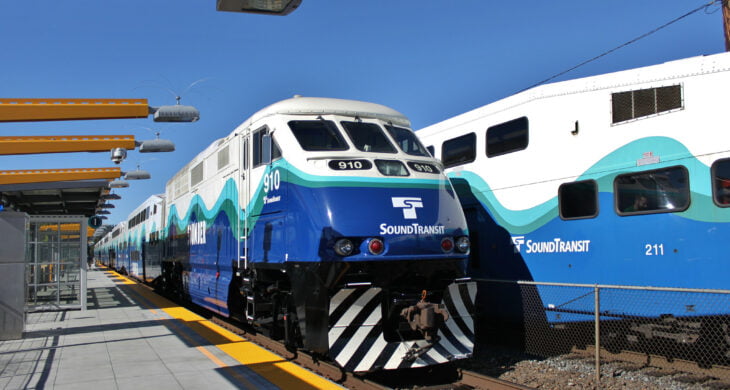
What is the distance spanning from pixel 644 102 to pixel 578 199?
164cm

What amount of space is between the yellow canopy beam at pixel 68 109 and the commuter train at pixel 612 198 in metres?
7.36

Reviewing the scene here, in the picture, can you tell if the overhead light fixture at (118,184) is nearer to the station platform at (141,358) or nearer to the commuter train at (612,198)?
the station platform at (141,358)

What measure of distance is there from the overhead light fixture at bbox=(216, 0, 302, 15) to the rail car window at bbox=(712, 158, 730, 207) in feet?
17.8

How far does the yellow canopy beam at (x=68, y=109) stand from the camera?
1156cm

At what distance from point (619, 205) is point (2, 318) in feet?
34.8

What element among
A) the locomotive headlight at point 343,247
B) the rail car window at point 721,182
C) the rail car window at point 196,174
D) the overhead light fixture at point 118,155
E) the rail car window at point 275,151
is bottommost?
the locomotive headlight at point 343,247

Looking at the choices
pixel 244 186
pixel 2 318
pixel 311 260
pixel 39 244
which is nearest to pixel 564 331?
pixel 311 260

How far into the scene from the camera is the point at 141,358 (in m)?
→ 8.71

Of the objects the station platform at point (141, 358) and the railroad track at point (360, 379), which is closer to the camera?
the railroad track at point (360, 379)

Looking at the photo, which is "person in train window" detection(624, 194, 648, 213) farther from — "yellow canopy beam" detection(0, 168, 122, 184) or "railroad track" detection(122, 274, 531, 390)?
"yellow canopy beam" detection(0, 168, 122, 184)

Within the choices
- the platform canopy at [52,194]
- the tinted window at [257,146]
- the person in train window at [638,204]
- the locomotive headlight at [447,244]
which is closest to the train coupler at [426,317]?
the locomotive headlight at [447,244]

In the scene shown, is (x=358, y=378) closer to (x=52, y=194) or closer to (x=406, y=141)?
(x=406, y=141)

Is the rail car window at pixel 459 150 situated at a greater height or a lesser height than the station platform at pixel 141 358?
greater

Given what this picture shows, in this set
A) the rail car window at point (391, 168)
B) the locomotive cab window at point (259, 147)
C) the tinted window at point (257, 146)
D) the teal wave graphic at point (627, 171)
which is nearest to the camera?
the teal wave graphic at point (627, 171)
